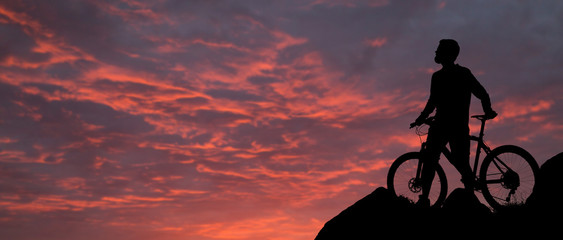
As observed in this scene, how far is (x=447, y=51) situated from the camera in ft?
38.0

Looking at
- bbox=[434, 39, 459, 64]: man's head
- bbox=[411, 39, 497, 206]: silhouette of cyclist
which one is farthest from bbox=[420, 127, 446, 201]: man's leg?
bbox=[434, 39, 459, 64]: man's head

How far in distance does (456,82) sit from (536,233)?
351 centimetres

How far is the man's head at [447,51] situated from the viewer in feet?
37.9

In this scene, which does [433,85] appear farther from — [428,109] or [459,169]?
[459,169]

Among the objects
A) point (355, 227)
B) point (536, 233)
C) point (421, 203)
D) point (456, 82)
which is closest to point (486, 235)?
point (536, 233)

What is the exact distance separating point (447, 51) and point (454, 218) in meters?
3.56

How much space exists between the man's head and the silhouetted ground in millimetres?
2872

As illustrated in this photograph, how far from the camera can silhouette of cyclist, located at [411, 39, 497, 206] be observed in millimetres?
11688

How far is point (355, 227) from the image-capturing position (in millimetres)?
11234

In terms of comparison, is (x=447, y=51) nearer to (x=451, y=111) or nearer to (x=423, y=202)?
(x=451, y=111)

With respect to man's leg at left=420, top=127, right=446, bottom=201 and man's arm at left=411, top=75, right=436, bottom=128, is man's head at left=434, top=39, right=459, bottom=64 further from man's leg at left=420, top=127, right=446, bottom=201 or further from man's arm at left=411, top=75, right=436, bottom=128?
man's leg at left=420, top=127, right=446, bottom=201

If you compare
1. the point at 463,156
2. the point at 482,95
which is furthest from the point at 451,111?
the point at 463,156

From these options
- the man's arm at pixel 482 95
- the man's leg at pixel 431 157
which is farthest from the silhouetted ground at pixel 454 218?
the man's arm at pixel 482 95

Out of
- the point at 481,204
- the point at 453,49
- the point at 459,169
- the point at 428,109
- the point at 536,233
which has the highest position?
the point at 453,49
